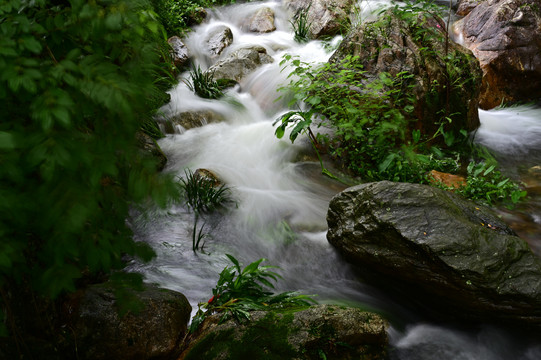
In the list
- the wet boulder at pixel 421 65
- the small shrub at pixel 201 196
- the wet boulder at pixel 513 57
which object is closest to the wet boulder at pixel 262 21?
the wet boulder at pixel 421 65

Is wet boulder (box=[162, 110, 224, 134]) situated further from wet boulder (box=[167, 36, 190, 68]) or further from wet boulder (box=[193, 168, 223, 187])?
wet boulder (box=[167, 36, 190, 68])

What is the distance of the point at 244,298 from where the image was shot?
265cm

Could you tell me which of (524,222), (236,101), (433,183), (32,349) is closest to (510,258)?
(524,222)

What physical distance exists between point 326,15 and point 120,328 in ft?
29.1

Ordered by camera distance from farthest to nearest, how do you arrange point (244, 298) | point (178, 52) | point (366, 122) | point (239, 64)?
point (178, 52), point (239, 64), point (366, 122), point (244, 298)

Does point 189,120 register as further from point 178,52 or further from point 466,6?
point 466,6

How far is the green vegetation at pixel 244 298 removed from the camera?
252 centimetres

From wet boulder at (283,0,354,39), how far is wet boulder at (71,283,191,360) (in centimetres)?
801

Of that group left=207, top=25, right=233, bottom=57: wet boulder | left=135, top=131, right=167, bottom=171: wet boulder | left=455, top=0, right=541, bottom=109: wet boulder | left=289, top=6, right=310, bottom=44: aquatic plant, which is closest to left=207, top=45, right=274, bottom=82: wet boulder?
left=207, top=25, right=233, bottom=57: wet boulder

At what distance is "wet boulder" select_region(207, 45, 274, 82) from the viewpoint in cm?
740

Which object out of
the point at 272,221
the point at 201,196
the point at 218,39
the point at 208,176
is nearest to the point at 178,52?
the point at 218,39

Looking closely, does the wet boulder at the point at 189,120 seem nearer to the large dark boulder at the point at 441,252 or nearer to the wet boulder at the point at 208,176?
the wet boulder at the point at 208,176

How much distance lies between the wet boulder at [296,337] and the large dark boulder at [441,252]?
699 mm

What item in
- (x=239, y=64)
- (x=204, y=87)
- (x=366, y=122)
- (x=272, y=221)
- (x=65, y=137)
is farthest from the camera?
(x=239, y=64)
